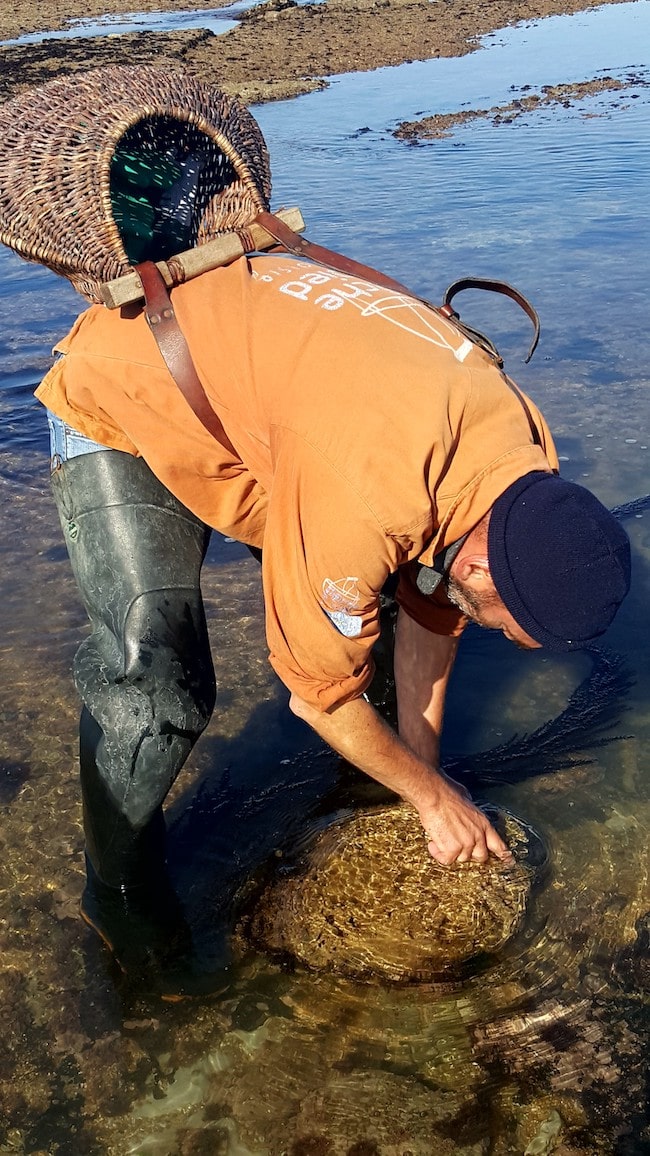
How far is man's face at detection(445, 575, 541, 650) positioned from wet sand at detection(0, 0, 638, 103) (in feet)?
46.2

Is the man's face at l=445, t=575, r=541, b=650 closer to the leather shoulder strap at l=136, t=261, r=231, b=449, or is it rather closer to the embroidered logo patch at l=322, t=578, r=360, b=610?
the embroidered logo patch at l=322, t=578, r=360, b=610

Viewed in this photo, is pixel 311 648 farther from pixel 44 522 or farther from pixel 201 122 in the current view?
pixel 44 522

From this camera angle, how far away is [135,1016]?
2.61 meters

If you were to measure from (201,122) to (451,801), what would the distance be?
69.4 inches

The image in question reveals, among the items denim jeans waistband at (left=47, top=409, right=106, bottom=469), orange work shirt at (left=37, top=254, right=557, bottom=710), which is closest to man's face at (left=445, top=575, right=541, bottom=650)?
orange work shirt at (left=37, top=254, right=557, bottom=710)

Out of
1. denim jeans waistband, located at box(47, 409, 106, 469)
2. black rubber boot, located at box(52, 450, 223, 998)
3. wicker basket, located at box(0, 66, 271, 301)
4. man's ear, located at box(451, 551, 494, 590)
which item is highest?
wicker basket, located at box(0, 66, 271, 301)

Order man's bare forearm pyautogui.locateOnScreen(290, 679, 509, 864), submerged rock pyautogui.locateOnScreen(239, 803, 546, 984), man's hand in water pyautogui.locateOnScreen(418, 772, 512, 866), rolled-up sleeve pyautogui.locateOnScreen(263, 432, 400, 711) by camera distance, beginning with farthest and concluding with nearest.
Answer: submerged rock pyautogui.locateOnScreen(239, 803, 546, 984)
man's hand in water pyautogui.locateOnScreen(418, 772, 512, 866)
man's bare forearm pyautogui.locateOnScreen(290, 679, 509, 864)
rolled-up sleeve pyautogui.locateOnScreen(263, 432, 400, 711)

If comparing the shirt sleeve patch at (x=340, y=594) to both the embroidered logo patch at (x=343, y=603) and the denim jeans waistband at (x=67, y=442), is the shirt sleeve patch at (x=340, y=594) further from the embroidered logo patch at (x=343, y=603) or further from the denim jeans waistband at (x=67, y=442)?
the denim jeans waistband at (x=67, y=442)

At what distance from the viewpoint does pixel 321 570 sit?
75.8 inches

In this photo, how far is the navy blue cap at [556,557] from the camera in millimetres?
1904

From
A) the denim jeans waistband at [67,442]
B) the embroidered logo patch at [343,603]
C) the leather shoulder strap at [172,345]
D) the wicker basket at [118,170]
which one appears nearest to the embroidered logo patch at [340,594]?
the embroidered logo patch at [343,603]

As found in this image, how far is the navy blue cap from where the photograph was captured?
1904 mm

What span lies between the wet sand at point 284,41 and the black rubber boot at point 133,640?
13554 mm

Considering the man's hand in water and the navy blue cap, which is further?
the man's hand in water
